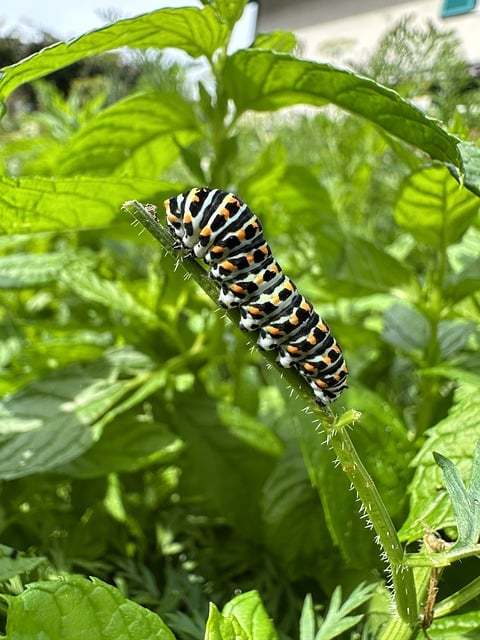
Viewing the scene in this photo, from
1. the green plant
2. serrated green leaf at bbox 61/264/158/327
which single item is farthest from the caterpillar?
serrated green leaf at bbox 61/264/158/327

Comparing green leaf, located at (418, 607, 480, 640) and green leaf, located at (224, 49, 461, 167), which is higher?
green leaf, located at (224, 49, 461, 167)

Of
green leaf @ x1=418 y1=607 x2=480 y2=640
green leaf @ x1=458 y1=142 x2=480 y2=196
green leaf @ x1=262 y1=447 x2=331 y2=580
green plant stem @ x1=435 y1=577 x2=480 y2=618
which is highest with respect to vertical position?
green leaf @ x1=458 y1=142 x2=480 y2=196

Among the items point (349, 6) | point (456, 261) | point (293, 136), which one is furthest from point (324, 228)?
point (349, 6)

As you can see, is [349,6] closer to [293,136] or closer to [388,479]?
[293,136]

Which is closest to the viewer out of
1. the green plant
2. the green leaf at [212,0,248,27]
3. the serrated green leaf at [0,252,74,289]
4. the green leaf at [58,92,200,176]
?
the green plant

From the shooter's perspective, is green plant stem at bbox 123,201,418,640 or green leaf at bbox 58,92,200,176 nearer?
green plant stem at bbox 123,201,418,640

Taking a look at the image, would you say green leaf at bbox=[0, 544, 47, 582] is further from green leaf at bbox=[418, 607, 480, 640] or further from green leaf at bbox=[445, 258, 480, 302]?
green leaf at bbox=[445, 258, 480, 302]
